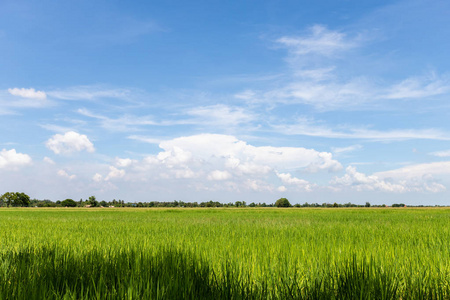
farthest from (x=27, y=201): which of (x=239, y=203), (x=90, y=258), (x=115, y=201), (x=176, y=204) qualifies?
(x=90, y=258)

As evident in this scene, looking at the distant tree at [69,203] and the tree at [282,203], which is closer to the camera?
the tree at [282,203]

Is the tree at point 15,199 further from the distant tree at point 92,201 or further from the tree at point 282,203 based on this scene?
the tree at point 282,203

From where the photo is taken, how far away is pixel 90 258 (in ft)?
13.2

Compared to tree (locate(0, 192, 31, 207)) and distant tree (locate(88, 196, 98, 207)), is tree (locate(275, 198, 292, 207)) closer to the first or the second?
distant tree (locate(88, 196, 98, 207))

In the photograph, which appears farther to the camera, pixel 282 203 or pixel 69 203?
pixel 69 203

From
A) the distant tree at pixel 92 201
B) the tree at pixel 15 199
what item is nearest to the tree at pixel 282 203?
the distant tree at pixel 92 201

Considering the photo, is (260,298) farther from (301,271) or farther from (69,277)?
(69,277)

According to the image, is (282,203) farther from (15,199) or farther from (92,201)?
(15,199)

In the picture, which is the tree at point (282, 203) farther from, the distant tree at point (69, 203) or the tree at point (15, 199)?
the tree at point (15, 199)

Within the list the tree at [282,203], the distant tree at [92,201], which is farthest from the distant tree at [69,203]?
the tree at [282,203]

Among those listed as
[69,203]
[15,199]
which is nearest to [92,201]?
[69,203]

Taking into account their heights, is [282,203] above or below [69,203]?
above

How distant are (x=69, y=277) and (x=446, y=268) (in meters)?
4.63

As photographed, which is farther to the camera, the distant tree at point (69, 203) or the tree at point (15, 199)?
the distant tree at point (69, 203)
